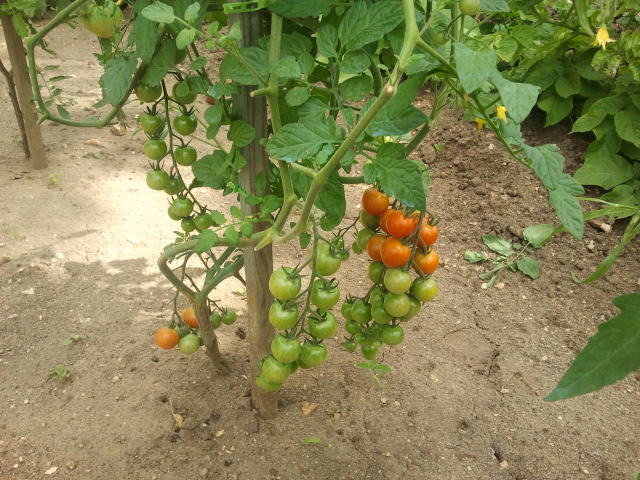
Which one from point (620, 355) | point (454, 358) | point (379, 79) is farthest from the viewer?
point (454, 358)

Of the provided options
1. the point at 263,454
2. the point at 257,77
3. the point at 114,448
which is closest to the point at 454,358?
the point at 263,454

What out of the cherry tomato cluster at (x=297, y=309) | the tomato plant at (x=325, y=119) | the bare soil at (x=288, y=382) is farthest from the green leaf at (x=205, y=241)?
the bare soil at (x=288, y=382)

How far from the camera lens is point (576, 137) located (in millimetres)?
2947

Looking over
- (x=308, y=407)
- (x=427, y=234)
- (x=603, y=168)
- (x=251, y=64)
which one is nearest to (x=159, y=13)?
(x=251, y=64)

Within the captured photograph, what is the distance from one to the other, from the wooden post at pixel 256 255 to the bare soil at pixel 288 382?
4.3 inches

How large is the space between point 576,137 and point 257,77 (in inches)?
100

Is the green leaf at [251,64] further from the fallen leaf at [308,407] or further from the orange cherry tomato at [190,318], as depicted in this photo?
the fallen leaf at [308,407]

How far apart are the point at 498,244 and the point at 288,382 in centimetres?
126

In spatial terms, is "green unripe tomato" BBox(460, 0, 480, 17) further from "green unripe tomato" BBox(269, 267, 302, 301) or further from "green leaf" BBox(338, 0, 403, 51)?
"green unripe tomato" BBox(269, 267, 302, 301)

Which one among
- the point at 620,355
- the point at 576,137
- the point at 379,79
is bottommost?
the point at 576,137

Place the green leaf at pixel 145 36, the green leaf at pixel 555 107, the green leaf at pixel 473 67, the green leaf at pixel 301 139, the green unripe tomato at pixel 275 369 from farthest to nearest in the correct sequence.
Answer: the green leaf at pixel 555 107
the green unripe tomato at pixel 275 369
the green leaf at pixel 145 36
the green leaf at pixel 301 139
the green leaf at pixel 473 67

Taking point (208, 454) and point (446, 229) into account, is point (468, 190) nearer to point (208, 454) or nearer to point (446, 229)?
point (446, 229)

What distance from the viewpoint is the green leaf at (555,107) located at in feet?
9.35

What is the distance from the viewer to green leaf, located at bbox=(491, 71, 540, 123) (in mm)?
627
